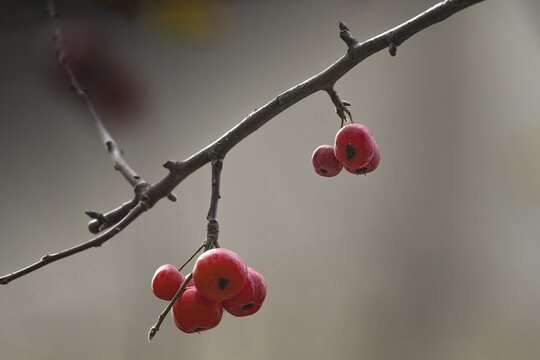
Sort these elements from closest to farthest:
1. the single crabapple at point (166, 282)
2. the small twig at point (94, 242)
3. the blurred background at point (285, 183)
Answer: the small twig at point (94, 242)
the single crabapple at point (166, 282)
the blurred background at point (285, 183)

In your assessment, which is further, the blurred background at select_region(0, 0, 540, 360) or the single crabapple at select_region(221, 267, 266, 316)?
the blurred background at select_region(0, 0, 540, 360)

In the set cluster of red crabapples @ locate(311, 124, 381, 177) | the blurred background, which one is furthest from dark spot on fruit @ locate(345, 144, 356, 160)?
the blurred background

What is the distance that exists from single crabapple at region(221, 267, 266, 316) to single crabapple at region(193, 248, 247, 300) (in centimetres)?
3

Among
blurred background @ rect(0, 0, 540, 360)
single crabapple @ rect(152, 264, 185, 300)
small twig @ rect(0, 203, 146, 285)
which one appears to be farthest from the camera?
blurred background @ rect(0, 0, 540, 360)

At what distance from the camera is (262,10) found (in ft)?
4.45

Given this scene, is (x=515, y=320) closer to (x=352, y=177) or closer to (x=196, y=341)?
(x=352, y=177)

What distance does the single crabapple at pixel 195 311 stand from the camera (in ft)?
1.27

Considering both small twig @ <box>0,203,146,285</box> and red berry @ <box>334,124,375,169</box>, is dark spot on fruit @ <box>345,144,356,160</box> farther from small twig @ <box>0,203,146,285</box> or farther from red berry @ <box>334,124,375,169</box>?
small twig @ <box>0,203,146,285</box>

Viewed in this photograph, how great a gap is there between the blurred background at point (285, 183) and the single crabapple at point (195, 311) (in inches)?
33.2

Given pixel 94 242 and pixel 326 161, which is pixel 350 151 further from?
pixel 94 242

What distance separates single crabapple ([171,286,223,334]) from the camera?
1.27 feet

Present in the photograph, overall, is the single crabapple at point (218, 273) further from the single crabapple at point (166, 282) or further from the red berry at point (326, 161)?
the red berry at point (326, 161)

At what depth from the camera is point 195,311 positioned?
386 mm

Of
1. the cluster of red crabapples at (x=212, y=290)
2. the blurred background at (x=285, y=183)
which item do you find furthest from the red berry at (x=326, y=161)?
the blurred background at (x=285, y=183)
